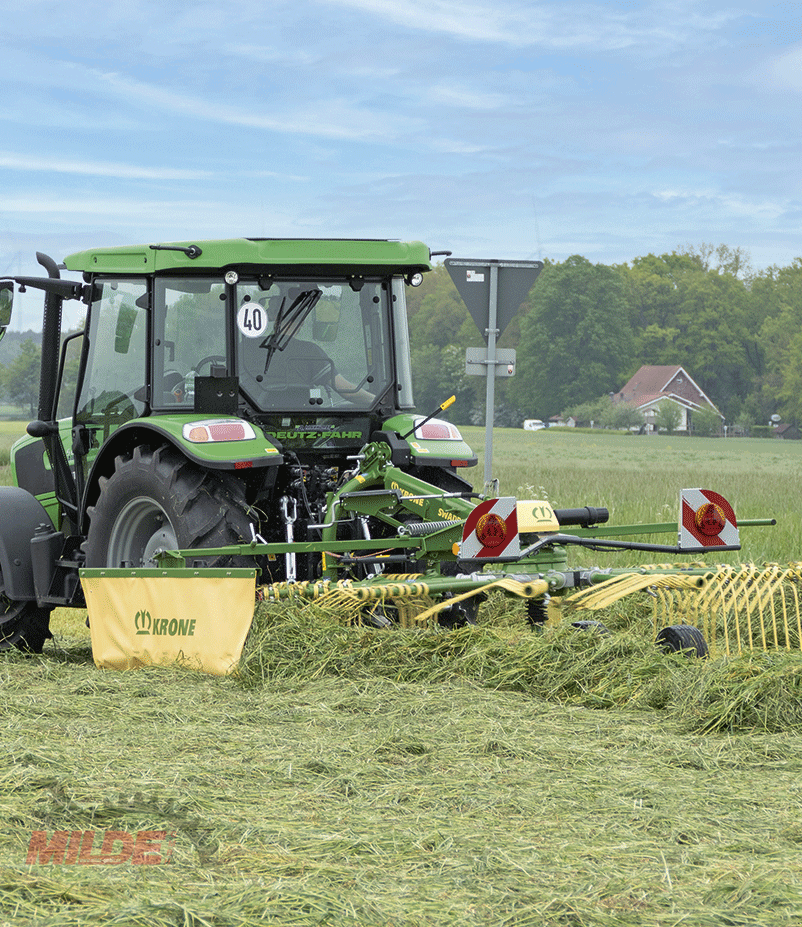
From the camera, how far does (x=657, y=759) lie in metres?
4.51

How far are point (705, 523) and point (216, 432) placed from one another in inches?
106

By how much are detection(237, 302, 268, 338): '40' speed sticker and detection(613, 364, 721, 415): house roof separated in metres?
69.9

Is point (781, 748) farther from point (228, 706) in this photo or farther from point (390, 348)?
point (390, 348)

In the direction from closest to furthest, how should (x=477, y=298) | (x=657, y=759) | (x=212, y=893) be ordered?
(x=212, y=893) → (x=657, y=759) → (x=477, y=298)

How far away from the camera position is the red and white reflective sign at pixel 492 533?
5.99 m

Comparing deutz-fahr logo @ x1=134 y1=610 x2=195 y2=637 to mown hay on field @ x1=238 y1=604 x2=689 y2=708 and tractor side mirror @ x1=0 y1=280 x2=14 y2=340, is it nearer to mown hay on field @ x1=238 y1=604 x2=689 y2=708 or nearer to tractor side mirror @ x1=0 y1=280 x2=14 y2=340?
mown hay on field @ x1=238 y1=604 x2=689 y2=708

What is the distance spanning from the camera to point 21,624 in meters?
7.75

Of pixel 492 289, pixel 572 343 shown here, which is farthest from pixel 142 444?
pixel 572 343

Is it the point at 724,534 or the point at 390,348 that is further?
the point at 390,348

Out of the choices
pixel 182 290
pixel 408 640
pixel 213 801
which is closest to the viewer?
pixel 213 801

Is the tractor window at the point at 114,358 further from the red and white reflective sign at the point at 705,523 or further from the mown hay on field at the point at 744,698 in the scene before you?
the mown hay on field at the point at 744,698

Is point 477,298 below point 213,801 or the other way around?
the other way around

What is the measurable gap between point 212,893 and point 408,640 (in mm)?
2852

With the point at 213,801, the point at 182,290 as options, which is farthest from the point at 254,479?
the point at 213,801
